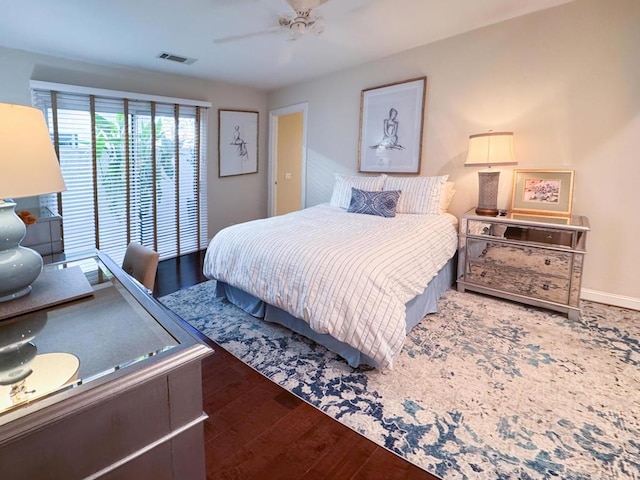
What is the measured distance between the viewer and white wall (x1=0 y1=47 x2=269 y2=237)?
11.0ft

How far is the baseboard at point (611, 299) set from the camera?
2.83 metres

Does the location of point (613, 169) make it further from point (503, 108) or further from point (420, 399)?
point (420, 399)

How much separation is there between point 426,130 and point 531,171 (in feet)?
3.81

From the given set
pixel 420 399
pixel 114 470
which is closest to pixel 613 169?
pixel 420 399

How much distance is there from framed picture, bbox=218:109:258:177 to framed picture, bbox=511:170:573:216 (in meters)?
3.79

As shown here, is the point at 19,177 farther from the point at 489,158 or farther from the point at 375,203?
the point at 489,158

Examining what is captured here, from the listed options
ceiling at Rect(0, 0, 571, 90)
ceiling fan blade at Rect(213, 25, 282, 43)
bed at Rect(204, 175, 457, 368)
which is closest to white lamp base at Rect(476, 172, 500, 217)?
bed at Rect(204, 175, 457, 368)

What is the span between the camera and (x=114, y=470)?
732mm

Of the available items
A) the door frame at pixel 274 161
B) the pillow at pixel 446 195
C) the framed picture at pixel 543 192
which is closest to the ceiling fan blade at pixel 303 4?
the pillow at pixel 446 195

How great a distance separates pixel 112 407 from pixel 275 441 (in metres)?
1.08

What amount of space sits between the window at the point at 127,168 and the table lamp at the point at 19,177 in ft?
9.05

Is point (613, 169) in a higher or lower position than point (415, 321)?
higher

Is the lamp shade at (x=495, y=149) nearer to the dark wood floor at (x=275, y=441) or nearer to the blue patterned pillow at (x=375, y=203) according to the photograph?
the blue patterned pillow at (x=375, y=203)

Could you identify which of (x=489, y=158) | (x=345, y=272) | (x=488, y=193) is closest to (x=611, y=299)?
(x=488, y=193)
